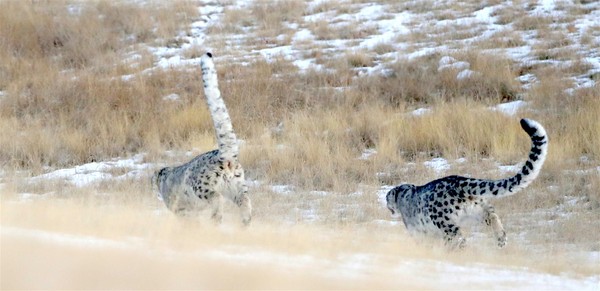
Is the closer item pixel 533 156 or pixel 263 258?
pixel 263 258

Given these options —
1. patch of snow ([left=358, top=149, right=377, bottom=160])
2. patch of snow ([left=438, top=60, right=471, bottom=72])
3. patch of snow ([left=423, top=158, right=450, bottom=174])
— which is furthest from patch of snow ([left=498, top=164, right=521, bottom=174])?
patch of snow ([left=438, top=60, right=471, bottom=72])

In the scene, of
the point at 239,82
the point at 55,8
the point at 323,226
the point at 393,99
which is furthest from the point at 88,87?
the point at 323,226

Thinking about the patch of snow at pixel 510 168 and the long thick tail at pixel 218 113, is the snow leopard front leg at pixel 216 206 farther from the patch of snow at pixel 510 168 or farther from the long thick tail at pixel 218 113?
the patch of snow at pixel 510 168

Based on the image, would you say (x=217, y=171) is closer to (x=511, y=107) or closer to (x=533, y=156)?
(x=533, y=156)

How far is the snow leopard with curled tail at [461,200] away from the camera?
7562mm

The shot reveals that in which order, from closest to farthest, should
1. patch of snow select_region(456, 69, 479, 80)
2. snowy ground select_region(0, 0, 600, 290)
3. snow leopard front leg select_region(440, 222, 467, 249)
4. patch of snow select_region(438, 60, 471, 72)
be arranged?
snowy ground select_region(0, 0, 600, 290) → snow leopard front leg select_region(440, 222, 467, 249) → patch of snow select_region(456, 69, 479, 80) → patch of snow select_region(438, 60, 471, 72)

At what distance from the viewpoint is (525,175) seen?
758cm

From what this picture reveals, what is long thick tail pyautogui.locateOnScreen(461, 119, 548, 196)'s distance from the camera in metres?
7.24

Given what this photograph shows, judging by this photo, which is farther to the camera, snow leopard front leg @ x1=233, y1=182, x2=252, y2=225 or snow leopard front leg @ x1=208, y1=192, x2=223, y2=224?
snow leopard front leg @ x1=208, y1=192, x2=223, y2=224

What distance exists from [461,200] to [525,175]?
1.99 feet

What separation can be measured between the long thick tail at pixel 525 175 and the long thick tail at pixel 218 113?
202cm

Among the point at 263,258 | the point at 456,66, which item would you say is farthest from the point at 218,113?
the point at 456,66

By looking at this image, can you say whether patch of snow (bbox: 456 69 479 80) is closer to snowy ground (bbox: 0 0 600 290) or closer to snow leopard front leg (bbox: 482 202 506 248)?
snowy ground (bbox: 0 0 600 290)

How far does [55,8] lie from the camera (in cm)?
2356
